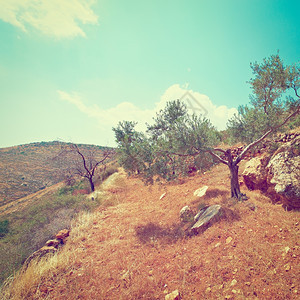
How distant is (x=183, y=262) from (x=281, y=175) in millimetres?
5882

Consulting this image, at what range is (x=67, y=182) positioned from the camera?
23016mm

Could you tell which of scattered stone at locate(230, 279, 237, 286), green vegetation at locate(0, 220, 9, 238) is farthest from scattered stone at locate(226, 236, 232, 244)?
green vegetation at locate(0, 220, 9, 238)

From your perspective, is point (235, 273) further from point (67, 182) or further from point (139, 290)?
point (67, 182)

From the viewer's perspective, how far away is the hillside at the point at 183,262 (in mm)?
3684

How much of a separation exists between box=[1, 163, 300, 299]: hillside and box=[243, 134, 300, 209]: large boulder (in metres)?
0.59

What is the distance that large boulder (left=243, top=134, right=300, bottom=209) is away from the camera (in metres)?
6.02

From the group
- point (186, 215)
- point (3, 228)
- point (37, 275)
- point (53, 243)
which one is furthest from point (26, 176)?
point (186, 215)

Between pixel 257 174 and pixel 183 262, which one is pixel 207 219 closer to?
pixel 183 262

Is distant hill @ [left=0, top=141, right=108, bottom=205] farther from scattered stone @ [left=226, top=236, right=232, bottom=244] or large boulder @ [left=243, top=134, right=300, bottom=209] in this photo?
large boulder @ [left=243, top=134, right=300, bottom=209]

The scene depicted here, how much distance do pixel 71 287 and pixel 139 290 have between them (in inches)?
89.1

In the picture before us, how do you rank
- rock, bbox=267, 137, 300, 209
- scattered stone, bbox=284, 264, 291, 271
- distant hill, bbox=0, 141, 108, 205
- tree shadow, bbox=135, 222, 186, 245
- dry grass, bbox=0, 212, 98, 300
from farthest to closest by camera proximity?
distant hill, bbox=0, 141, 108, 205
tree shadow, bbox=135, 222, 186, 245
rock, bbox=267, 137, 300, 209
dry grass, bbox=0, 212, 98, 300
scattered stone, bbox=284, 264, 291, 271

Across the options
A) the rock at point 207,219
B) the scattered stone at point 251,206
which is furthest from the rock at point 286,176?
the rock at point 207,219

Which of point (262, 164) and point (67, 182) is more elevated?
point (67, 182)

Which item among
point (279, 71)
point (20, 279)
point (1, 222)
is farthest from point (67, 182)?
point (279, 71)
